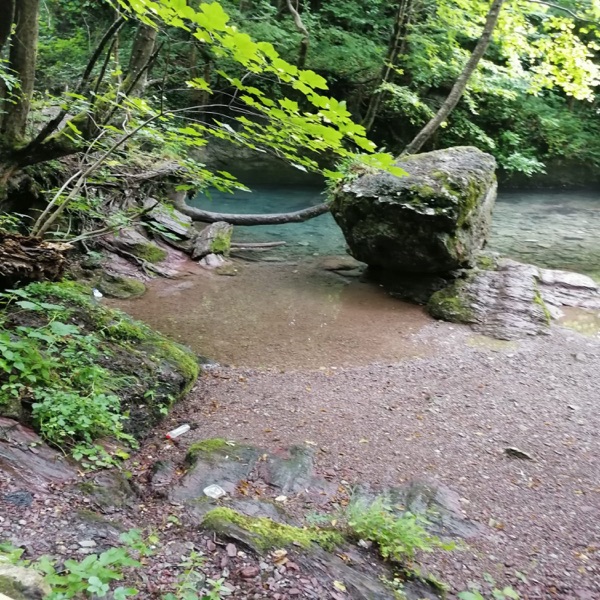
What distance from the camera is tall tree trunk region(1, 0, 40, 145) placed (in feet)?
17.0

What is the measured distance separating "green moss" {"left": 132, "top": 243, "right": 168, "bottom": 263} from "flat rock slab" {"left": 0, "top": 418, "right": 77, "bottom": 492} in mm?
6432

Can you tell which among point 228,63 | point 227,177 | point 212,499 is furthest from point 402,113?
point 212,499

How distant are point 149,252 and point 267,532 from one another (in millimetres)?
7488

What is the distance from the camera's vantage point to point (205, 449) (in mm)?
4008

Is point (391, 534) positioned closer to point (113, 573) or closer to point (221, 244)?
point (113, 573)

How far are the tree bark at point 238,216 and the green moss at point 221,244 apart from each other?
3.60ft

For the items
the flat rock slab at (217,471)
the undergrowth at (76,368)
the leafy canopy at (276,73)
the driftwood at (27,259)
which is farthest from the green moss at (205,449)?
the leafy canopy at (276,73)

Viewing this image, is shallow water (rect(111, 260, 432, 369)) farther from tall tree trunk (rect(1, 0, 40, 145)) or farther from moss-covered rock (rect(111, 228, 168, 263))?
tall tree trunk (rect(1, 0, 40, 145))

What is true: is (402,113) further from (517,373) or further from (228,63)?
(517,373)

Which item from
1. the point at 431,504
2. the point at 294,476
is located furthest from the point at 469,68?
the point at 294,476

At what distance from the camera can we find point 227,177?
174 inches

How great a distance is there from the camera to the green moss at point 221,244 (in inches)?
411

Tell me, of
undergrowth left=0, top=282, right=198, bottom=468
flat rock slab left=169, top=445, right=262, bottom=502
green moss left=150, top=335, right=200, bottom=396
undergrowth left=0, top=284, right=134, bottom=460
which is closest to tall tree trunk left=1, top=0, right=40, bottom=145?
undergrowth left=0, top=282, right=198, bottom=468

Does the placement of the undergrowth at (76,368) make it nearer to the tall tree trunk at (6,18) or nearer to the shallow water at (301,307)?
the shallow water at (301,307)
